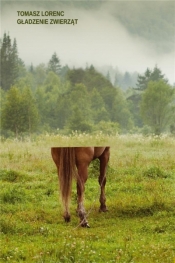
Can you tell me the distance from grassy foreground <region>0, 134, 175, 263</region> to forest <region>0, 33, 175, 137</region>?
0.36 feet

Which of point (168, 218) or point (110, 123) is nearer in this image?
point (110, 123)

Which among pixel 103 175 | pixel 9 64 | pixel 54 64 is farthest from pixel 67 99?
pixel 103 175

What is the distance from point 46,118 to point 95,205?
1018 millimetres

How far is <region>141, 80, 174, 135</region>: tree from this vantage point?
3.94m

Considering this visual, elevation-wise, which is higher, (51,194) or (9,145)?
(9,145)

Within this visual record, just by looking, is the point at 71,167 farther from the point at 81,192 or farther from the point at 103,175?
A: the point at 103,175

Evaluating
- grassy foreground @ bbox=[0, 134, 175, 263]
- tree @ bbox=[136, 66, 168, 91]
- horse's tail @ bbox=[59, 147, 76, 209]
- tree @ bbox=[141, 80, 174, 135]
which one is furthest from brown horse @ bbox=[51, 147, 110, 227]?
tree @ bbox=[136, 66, 168, 91]

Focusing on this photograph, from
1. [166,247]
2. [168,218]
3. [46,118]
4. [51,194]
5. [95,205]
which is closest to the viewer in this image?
[166,247]

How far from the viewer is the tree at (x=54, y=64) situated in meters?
3.72

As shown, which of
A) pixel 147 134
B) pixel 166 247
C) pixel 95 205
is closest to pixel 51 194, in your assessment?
pixel 95 205

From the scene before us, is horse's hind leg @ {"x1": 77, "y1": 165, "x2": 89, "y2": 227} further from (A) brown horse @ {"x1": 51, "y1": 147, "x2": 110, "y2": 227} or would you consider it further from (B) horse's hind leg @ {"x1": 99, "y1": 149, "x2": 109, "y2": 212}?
(B) horse's hind leg @ {"x1": 99, "y1": 149, "x2": 109, "y2": 212}

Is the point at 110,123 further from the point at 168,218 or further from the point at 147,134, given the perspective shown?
the point at 168,218

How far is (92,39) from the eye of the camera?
3.76 metres

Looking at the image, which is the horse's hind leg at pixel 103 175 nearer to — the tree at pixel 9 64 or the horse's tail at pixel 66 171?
the horse's tail at pixel 66 171
